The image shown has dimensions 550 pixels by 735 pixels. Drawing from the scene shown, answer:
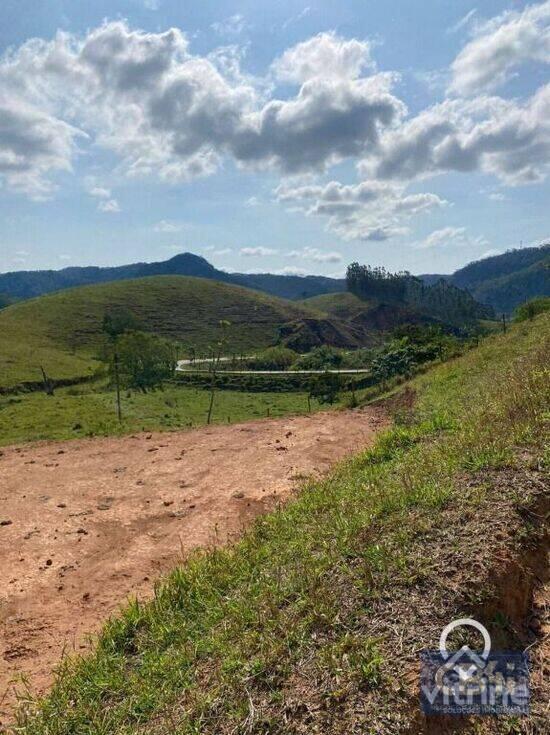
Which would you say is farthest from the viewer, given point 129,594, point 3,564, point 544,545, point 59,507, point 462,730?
point 59,507

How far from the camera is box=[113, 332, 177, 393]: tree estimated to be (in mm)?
59509

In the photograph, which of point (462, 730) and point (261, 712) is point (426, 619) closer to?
point (462, 730)

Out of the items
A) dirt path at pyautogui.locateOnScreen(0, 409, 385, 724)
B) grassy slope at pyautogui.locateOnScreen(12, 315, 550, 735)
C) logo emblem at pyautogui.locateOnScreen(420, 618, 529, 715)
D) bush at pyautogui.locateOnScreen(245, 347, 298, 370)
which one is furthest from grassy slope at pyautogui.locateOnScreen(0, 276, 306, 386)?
logo emblem at pyautogui.locateOnScreen(420, 618, 529, 715)

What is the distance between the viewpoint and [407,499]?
5.88 meters

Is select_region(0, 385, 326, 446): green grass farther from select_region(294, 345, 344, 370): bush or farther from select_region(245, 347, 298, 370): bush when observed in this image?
select_region(245, 347, 298, 370): bush

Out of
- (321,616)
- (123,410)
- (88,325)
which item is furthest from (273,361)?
(321,616)

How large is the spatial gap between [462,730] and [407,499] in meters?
2.73

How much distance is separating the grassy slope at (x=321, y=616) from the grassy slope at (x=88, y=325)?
86.0 meters

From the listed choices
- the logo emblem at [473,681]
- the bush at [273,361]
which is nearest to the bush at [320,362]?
the bush at [273,361]

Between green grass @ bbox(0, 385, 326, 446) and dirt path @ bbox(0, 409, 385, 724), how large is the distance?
6181mm

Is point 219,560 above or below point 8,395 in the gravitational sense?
above

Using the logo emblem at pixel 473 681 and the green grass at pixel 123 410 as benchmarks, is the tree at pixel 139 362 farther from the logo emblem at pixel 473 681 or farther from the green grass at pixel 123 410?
the logo emblem at pixel 473 681

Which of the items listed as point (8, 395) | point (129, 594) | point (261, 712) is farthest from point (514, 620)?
point (8, 395)

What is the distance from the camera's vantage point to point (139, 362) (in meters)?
64.1
